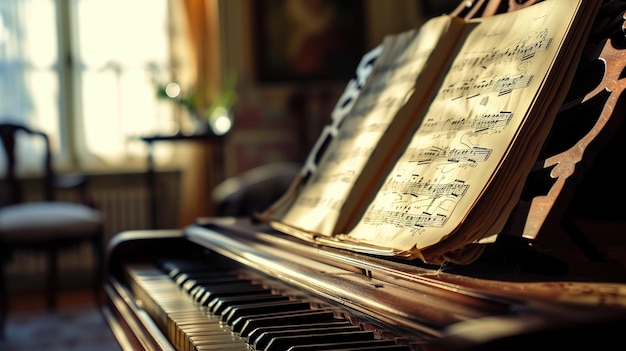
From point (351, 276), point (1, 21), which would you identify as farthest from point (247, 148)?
point (351, 276)

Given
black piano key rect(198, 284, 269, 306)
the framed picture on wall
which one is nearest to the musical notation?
black piano key rect(198, 284, 269, 306)

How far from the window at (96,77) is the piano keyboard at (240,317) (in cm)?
400

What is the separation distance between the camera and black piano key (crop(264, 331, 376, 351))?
88 centimetres

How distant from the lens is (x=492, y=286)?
798mm

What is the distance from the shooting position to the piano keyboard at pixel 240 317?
0.89 metres

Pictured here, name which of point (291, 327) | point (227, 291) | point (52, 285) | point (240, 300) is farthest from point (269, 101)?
point (291, 327)

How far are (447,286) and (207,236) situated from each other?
91 centimetres

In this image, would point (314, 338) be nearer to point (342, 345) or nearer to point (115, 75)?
point (342, 345)

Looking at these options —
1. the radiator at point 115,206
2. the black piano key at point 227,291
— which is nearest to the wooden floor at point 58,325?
the radiator at point 115,206

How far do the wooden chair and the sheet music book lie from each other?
302cm

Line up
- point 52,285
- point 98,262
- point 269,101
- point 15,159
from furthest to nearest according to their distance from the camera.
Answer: point 269,101 < point 15,159 < point 52,285 < point 98,262

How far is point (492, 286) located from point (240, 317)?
0.39 m

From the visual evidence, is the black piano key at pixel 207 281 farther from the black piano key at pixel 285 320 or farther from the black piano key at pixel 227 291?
the black piano key at pixel 285 320

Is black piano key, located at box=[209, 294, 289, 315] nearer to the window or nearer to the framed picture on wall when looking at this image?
the window
